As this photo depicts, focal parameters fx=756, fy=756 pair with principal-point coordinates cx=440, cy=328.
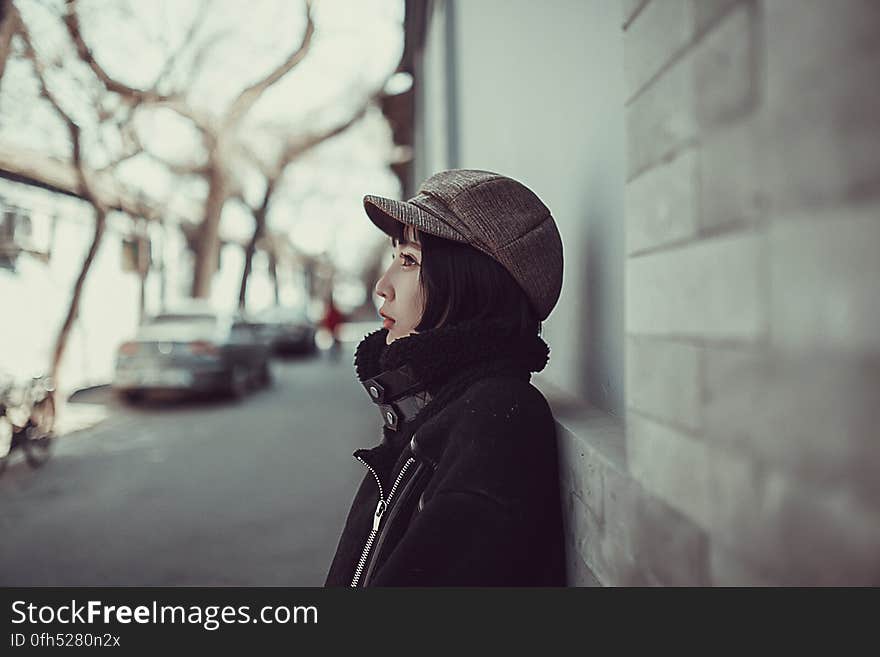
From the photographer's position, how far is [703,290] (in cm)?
89

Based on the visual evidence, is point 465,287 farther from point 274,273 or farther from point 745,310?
point 274,273

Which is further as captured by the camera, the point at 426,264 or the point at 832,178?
the point at 426,264

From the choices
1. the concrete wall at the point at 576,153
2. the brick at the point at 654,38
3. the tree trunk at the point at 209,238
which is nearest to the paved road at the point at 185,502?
the concrete wall at the point at 576,153

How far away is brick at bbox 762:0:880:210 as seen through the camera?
617mm

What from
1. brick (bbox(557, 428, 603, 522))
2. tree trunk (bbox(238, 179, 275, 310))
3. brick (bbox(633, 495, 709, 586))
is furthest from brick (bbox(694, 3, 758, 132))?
tree trunk (bbox(238, 179, 275, 310))

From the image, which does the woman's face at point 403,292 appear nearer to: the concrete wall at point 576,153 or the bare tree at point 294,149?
the concrete wall at point 576,153

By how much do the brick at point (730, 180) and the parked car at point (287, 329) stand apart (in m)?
20.8

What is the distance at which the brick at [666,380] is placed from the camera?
0.92m

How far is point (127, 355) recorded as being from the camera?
11.1m

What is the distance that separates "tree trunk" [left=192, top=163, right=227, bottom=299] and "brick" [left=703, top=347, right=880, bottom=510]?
50.0ft

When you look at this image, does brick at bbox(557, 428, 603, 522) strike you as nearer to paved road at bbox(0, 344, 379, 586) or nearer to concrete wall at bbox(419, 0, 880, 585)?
concrete wall at bbox(419, 0, 880, 585)

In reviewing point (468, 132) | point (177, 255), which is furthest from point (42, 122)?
point (177, 255)

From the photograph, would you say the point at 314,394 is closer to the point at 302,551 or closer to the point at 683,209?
the point at 302,551

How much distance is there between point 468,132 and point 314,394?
763 centimetres
